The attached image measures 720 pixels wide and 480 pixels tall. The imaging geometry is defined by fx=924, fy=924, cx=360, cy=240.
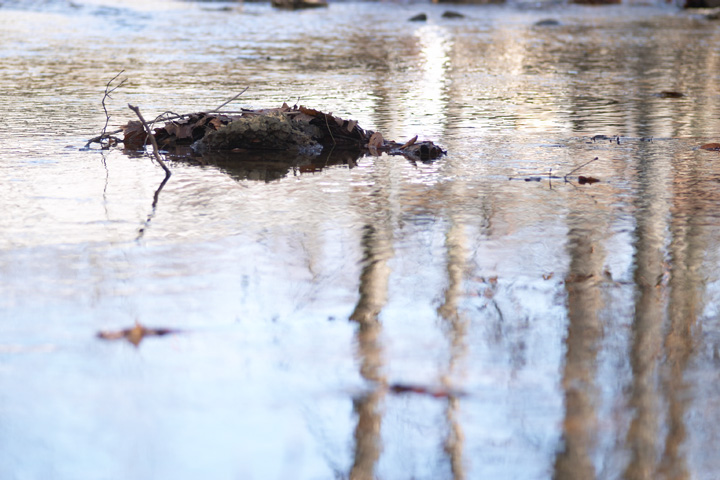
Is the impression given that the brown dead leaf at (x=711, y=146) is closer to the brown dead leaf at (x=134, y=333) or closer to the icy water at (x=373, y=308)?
the icy water at (x=373, y=308)

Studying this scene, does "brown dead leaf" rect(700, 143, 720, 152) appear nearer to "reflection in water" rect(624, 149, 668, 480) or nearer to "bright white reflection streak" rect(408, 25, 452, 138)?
"reflection in water" rect(624, 149, 668, 480)

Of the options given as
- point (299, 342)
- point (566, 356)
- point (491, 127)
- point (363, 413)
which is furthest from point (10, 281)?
point (491, 127)

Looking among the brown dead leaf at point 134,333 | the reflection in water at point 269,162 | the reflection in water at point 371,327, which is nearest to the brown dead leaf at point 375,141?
the reflection in water at point 269,162

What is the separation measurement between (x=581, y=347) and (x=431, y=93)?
628 cm

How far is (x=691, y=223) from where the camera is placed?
3.55m

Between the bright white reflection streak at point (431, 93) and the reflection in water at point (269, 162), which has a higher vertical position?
the reflection in water at point (269, 162)

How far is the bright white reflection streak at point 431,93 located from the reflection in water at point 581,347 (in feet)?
8.59

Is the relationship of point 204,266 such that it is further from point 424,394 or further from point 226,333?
point 424,394

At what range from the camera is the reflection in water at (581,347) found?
1831 millimetres

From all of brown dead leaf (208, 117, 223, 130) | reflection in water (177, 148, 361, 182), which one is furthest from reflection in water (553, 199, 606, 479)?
brown dead leaf (208, 117, 223, 130)

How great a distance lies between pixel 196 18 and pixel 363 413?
23381mm

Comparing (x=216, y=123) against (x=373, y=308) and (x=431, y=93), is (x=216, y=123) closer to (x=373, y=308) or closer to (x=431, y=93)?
(x=373, y=308)

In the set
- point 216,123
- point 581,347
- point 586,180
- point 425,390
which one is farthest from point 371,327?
point 216,123

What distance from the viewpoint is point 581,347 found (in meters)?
2.35
